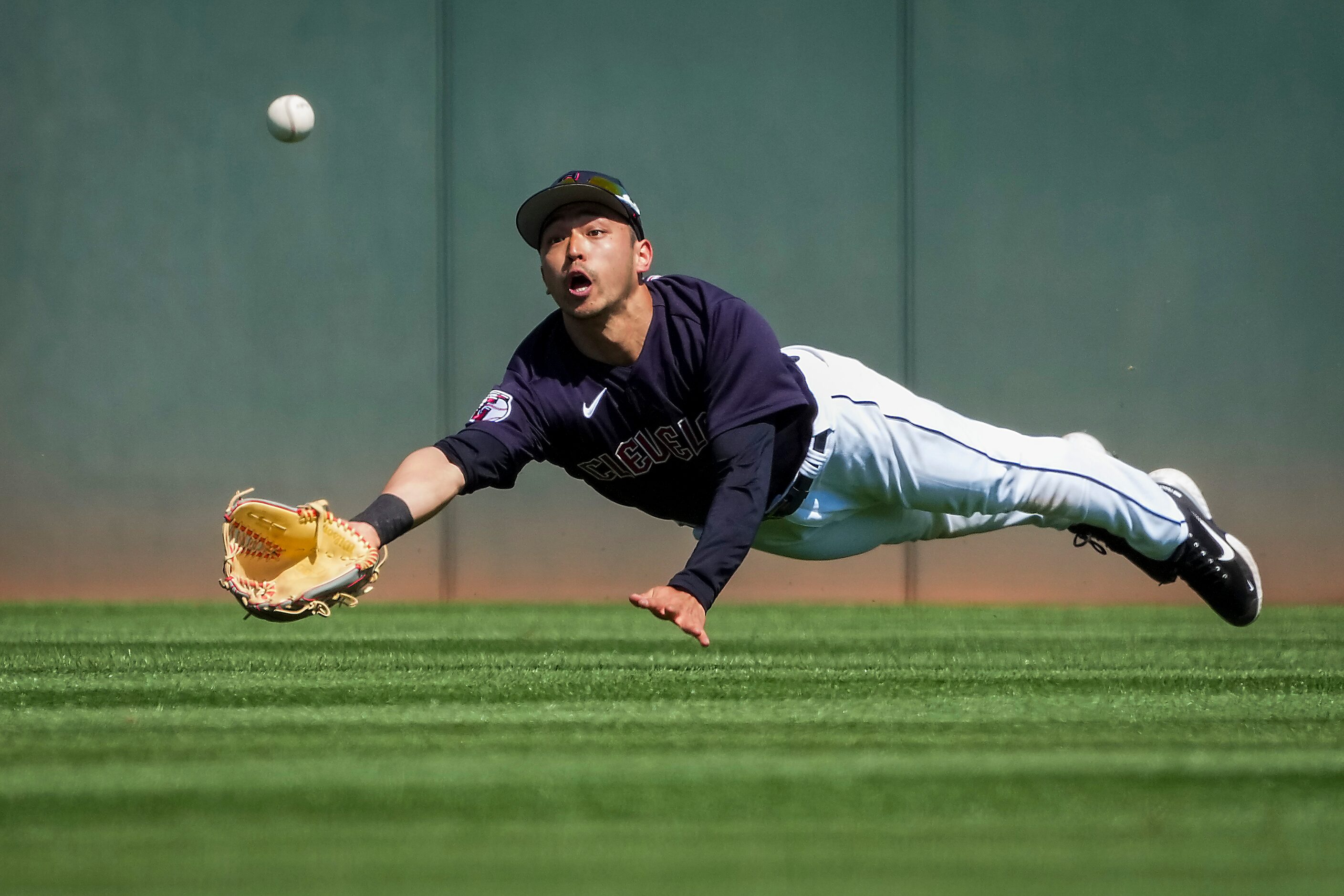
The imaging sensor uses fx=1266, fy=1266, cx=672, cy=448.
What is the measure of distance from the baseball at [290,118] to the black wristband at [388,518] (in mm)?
4444

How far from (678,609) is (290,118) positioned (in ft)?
16.5

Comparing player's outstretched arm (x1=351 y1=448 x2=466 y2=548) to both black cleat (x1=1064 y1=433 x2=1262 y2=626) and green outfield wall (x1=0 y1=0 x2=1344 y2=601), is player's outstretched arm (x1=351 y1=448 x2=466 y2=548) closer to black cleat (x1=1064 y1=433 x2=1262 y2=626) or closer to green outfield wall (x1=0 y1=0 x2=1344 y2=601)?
black cleat (x1=1064 y1=433 x2=1262 y2=626)

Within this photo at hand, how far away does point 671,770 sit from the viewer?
7.96 feet

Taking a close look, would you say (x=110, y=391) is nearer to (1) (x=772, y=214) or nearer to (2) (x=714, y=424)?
(1) (x=772, y=214)

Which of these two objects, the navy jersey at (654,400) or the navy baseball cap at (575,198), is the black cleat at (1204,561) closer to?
the navy jersey at (654,400)

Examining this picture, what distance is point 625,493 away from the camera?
131 inches

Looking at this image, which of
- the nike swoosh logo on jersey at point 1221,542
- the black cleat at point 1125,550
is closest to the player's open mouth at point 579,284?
the black cleat at point 1125,550

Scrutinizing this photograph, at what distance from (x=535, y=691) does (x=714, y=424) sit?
1.16 meters

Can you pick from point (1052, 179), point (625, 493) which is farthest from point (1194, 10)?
point (625, 493)

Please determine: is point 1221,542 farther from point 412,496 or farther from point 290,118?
point 290,118

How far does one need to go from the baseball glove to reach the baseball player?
0.49 ft

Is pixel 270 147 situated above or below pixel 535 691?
above

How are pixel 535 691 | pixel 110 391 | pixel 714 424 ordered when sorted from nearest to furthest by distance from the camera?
pixel 714 424, pixel 535 691, pixel 110 391

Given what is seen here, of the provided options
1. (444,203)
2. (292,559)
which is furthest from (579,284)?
(444,203)
